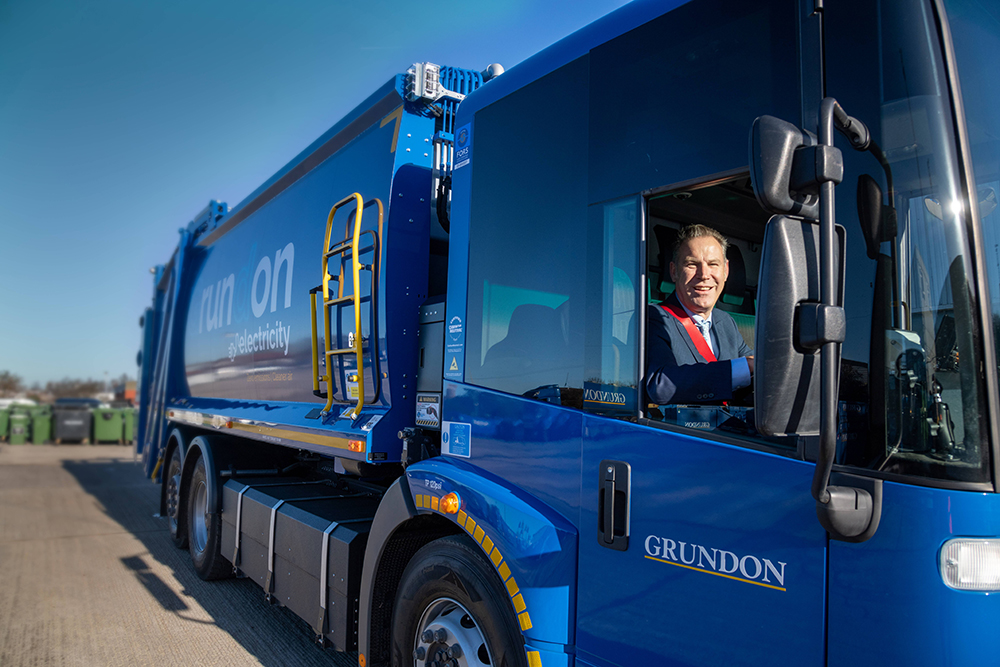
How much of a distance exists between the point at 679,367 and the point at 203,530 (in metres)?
5.60

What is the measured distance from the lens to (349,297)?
12.0ft

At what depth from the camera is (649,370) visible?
1.99 metres

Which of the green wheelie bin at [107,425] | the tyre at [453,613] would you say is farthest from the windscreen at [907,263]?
the green wheelie bin at [107,425]

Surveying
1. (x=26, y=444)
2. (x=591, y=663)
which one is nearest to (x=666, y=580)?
(x=591, y=663)

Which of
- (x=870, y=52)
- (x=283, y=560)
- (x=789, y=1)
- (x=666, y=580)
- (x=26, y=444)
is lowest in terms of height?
(x=26, y=444)

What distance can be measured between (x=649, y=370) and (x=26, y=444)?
25.5 metres

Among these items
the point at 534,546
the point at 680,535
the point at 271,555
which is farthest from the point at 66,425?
the point at 680,535

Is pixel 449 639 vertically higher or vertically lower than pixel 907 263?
lower

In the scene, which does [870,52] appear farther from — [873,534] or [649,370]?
[873,534]

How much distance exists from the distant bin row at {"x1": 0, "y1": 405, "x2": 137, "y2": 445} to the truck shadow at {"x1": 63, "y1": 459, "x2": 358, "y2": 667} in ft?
47.9

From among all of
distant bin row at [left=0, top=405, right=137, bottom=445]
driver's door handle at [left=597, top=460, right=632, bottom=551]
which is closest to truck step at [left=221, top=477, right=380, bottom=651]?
driver's door handle at [left=597, top=460, right=632, bottom=551]

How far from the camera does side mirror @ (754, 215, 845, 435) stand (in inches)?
57.4

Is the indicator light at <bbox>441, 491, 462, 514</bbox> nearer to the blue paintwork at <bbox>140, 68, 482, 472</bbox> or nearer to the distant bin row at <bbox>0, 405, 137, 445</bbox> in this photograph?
the blue paintwork at <bbox>140, 68, 482, 472</bbox>

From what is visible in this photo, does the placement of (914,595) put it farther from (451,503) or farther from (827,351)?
(451,503)
